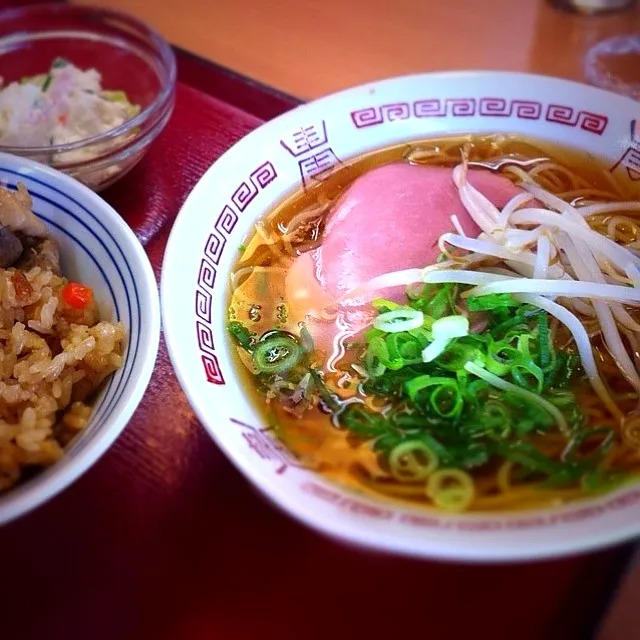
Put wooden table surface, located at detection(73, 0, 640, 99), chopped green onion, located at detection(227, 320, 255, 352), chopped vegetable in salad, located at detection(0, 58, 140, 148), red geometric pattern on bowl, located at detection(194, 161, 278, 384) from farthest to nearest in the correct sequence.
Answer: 1. wooden table surface, located at detection(73, 0, 640, 99)
2. chopped vegetable in salad, located at detection(0, 58, 140, 148)
3. chopped green onion, located at detection(227, 320, 255, 352)
4. red geometric pattern on bowl, located at detection(194, 161, 278, 384)

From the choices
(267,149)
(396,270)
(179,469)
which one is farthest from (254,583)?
(267,149)

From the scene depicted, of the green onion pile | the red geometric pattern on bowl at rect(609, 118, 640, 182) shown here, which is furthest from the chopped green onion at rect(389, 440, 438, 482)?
the red geometric pattern on bowl at rect(609, 118, 640, 182)

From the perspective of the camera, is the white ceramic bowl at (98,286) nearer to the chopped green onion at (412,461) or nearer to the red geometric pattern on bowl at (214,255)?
the red geometric pattern on bowl at (214,255)

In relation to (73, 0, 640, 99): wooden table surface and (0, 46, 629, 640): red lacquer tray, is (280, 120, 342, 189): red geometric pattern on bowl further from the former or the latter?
(0, 46, 629, 640): red lacquer tray

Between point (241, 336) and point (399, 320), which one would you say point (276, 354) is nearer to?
point (241, 336)

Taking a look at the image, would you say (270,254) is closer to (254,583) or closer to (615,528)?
(254,583)

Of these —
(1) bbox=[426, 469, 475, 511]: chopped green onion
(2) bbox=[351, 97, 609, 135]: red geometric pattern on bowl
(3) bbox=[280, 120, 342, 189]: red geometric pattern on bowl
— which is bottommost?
(1) bbox=[426, 469, 475, 511]: chopped green onion

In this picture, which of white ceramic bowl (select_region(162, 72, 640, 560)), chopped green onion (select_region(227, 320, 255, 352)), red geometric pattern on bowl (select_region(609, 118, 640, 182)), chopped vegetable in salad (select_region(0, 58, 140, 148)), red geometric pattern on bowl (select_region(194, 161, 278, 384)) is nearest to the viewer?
white ceramic bowl (select_region(162, 72, 640, 560))
